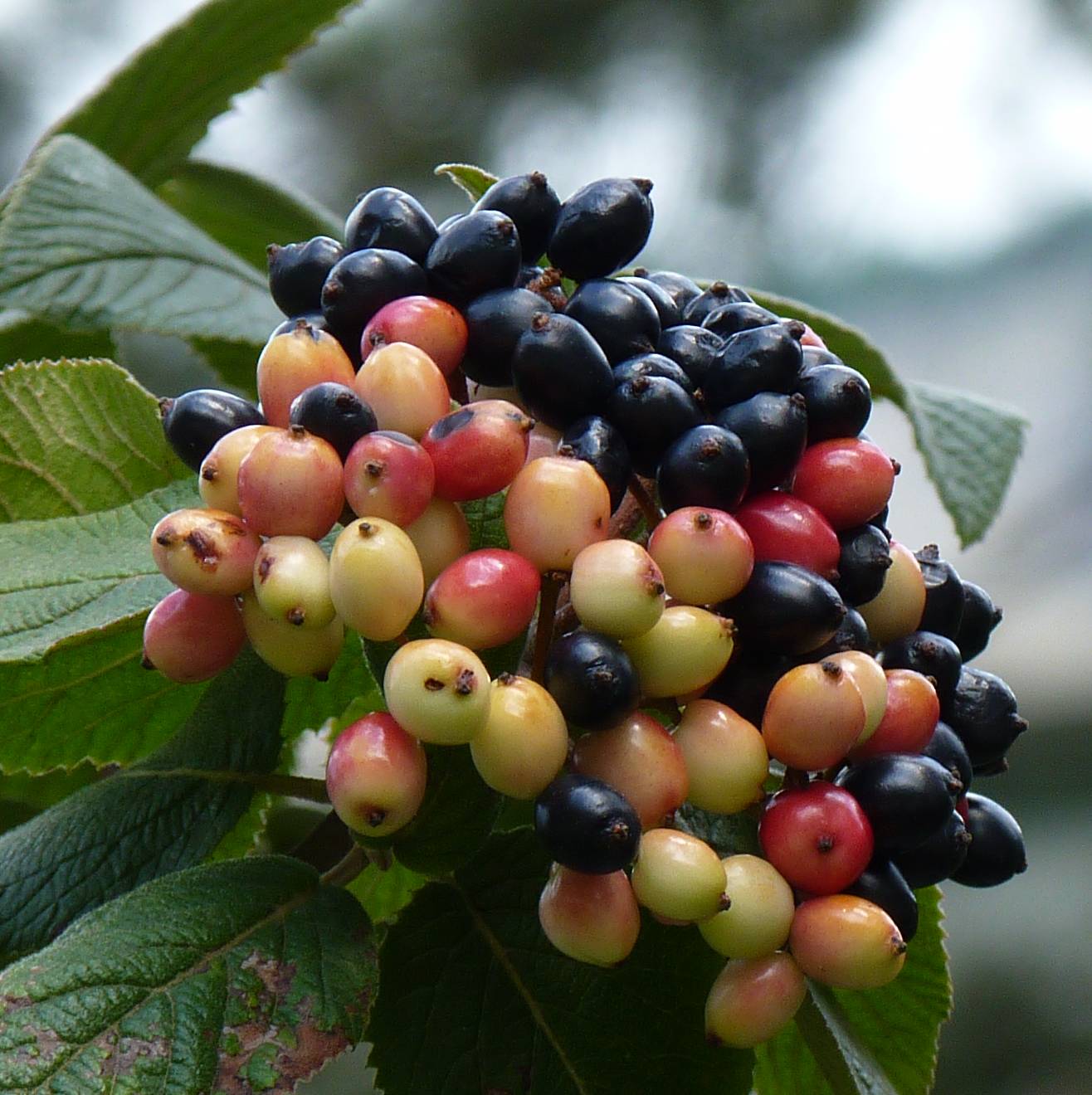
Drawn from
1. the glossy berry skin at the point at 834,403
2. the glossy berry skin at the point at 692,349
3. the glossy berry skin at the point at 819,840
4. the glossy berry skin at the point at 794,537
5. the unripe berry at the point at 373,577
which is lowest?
the glossy berry skin at the point at 819,840

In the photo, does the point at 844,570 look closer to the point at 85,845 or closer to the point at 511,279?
the point at 511,279

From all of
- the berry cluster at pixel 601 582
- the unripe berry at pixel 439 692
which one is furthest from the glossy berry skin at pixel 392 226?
the unripe berry at pixel 439 692

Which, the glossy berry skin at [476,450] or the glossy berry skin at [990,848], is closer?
the glossy berry skin at [476,450]

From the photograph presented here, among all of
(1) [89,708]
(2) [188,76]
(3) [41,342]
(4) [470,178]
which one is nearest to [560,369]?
(4) [470,178]

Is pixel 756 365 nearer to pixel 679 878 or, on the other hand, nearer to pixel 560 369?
pixel 560 369

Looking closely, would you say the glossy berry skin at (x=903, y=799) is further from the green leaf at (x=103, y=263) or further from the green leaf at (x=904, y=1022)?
the green leaf at (x=103, y=263)

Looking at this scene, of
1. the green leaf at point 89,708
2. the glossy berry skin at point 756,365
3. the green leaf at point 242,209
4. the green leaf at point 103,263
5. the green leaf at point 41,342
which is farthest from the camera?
the green leaf at point 242,209

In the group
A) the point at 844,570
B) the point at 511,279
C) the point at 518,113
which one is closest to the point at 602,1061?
the point at 844,570

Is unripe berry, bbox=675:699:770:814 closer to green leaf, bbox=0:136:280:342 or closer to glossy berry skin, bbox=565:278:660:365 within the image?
glossy berry skin, bbox=565:278:660:365
